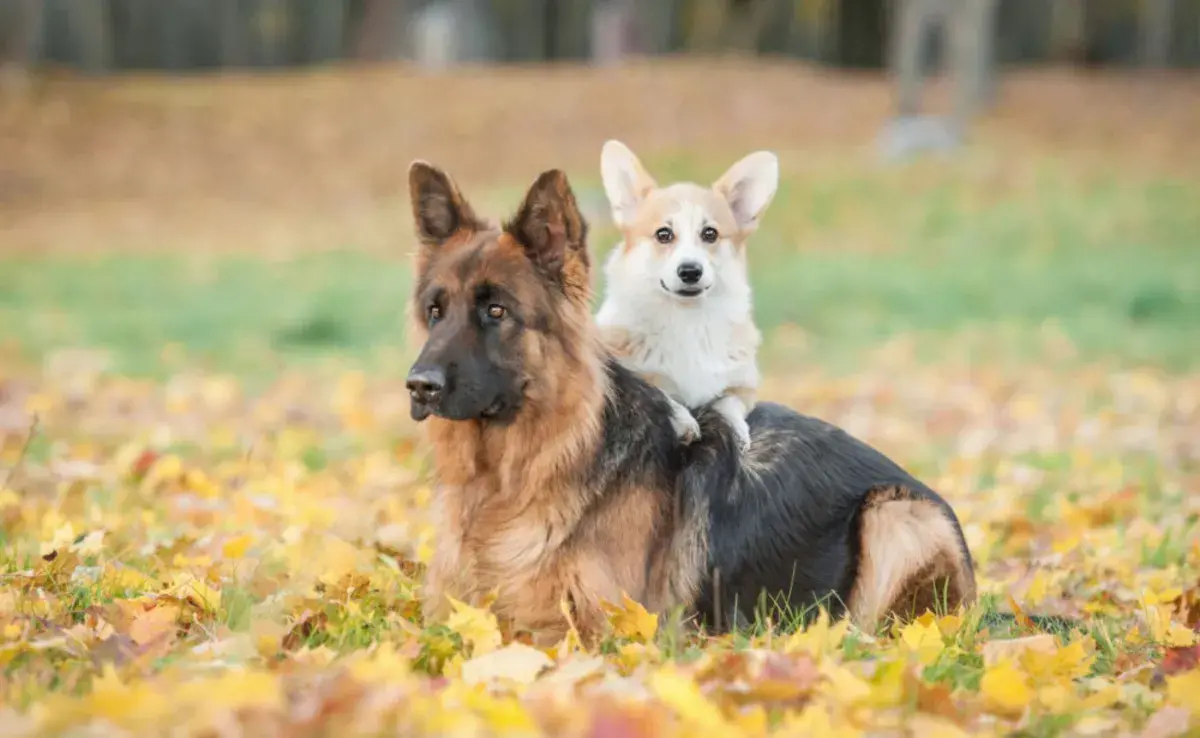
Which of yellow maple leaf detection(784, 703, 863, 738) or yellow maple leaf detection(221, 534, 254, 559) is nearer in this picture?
yellow maple leaf detection(784, 703, 863, 738)

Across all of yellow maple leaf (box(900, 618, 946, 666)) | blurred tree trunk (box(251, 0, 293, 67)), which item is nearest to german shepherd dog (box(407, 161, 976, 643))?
yellow maple leaf (box(900, 618, 946, 666))

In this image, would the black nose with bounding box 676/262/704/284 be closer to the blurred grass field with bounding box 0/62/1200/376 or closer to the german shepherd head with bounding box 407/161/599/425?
the german shepherd head with bounding box 407/161/599/425

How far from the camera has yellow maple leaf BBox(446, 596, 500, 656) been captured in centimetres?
371

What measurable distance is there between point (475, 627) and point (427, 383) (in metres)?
0.72

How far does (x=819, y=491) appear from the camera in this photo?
14.4ft

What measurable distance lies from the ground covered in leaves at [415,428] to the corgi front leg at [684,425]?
644 millimetres

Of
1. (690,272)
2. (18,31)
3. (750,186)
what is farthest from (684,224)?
(18,31)

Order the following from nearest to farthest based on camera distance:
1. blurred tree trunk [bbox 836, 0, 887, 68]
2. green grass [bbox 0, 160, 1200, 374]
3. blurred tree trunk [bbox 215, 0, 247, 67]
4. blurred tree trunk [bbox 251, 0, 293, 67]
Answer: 1. green grass [bbox 0, 160, 1200, 374]
2. blurred tree trunk [bbox 836, 0, 887, 68]
3. blurred tree trunk [bbox 215, 0, 247, 67]
4. blurred tree trunk [bbox 251, 0, 293, 67]

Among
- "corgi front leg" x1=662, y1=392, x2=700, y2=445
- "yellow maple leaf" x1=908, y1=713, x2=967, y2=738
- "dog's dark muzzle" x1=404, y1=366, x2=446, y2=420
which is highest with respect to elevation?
"dog's dark muzzle" x1=404, y1=366, x2=446, y2=420

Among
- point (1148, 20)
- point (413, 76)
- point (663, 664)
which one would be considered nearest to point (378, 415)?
point (663, 664)

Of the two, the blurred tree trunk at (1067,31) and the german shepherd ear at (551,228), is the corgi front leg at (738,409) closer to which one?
the german shepherd ear at (551,228)

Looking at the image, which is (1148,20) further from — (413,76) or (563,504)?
(563,504)

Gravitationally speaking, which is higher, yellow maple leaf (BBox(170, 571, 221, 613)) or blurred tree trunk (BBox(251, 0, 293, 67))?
blurred tree trunk (BBox(251, 0, 293, 67))

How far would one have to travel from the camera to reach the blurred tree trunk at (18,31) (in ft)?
106
